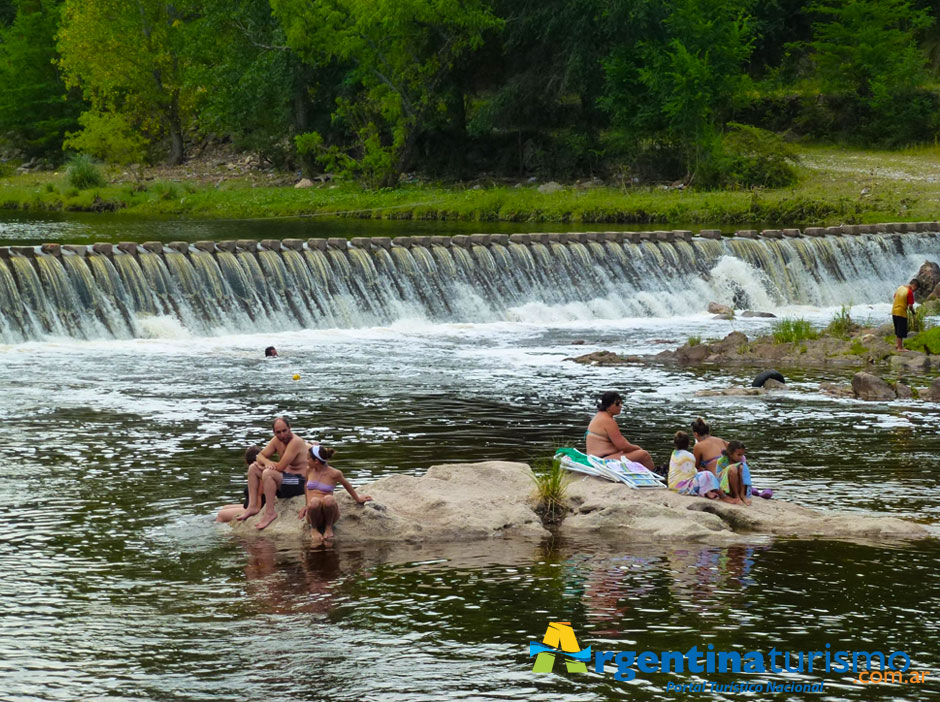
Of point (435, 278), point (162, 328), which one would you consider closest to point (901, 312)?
point (435, 278)

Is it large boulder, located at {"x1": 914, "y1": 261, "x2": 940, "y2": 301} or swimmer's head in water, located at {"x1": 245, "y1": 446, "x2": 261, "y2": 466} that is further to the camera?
large boulder, located at {"x1": 914, "y1": 261, "x2": 940, "y2": 301}

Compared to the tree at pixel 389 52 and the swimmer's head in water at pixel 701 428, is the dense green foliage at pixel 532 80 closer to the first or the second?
the tree at pixel 389 52

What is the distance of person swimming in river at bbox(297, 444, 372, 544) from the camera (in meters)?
14.9

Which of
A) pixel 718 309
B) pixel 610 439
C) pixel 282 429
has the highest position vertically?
pixel 718 309

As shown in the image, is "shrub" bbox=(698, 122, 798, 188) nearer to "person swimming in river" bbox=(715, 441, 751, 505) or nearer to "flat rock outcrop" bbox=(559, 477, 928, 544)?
"person swimming in river" bbox=(715, 441, 751, 505)

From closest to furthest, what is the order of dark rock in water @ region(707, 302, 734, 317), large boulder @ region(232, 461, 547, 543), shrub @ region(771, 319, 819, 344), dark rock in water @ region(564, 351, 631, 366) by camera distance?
1. large boulder @ region(232, 461, 547, 543)
2. dark rock in water @ region(564, 351, 631, 366)
3. shrub @ region(771, 319, 819, 344)
4. dark rock in water @ region(707, 302, 734, 317)

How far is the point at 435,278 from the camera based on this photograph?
114 ft

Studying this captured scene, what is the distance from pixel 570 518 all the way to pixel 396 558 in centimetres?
226

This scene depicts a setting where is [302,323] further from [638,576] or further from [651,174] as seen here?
[651,174]

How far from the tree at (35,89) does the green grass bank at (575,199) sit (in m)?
15.4

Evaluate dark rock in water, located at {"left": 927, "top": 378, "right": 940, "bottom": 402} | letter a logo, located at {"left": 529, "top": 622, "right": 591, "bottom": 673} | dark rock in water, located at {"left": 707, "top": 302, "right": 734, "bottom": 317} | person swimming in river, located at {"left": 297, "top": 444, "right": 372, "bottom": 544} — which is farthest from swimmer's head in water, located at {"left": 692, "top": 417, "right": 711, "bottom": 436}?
dark rock in water, located at {"left": 707, "top": 302, "right": 734, "bottom": 317}

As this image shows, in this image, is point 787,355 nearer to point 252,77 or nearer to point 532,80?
point 532,80

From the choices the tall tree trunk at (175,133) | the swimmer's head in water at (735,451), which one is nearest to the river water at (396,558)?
the swimmer's head in water at (735,451)

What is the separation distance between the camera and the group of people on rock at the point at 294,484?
14.9 m
